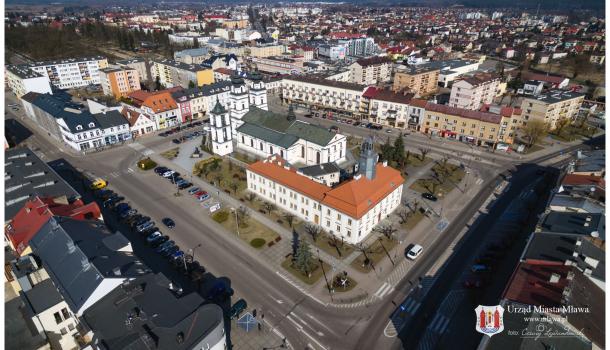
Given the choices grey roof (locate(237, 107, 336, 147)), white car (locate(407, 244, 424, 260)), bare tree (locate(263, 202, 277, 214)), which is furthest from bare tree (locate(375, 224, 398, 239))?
grey roof (locate(237, 107, 336, 147))

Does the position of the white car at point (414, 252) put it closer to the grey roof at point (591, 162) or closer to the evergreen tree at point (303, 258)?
the evergreen tree at point (303, 258)

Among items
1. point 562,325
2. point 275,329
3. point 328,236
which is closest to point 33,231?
point 275,329

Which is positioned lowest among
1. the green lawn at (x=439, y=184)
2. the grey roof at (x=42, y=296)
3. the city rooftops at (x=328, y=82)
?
the green lawn at (x=439, y=184)

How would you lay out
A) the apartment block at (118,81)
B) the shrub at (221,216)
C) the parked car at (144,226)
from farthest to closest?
the apartment block at (118,81)
the shrub at (221,216)
the parked car at (144,226)

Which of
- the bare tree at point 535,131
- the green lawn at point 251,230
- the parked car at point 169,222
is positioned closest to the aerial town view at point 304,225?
the green lawn at point 251,230

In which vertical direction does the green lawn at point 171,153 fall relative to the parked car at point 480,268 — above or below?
below

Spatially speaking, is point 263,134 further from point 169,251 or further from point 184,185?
point 169,251

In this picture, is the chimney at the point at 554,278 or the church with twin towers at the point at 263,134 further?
the church with twin towers at the point at 263,134

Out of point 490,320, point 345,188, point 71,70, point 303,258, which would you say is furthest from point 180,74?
point 490,320
